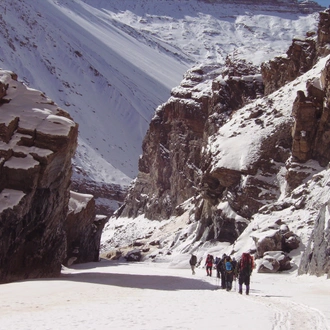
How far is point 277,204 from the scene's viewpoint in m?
34.4

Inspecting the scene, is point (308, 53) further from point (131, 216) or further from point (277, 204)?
point (131, 216)

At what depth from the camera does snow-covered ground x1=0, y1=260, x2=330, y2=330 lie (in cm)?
1064

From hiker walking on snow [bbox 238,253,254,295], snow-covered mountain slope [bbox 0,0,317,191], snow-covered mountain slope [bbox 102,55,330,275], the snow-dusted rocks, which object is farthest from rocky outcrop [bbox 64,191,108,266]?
snow-covered mountain slope [bbox 0,0,317,191]

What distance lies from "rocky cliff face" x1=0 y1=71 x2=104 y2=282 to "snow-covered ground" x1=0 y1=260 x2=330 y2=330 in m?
4.86

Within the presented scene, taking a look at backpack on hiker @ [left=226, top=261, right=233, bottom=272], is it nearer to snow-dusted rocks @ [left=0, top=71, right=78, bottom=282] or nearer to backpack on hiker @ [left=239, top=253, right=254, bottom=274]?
→ backpack on hiker @ [left=239, top=253, right=254, bottom=274]

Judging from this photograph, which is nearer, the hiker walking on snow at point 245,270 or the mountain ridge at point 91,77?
the hiker walking on snow at point 245,270

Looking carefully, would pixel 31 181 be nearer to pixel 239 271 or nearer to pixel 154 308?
pixel 239 271

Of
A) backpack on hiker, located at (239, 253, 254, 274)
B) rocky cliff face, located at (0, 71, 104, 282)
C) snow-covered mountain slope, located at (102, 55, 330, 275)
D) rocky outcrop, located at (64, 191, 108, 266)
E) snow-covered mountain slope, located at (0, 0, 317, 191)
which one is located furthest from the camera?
snow-covered mountain slope, located at (0, 0, 317, 191)

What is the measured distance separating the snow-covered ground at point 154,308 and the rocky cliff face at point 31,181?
486 cm

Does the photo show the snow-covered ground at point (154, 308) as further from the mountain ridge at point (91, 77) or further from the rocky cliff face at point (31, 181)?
the mountain ridge at point (91, 77)

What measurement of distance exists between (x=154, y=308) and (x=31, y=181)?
44.0 ft

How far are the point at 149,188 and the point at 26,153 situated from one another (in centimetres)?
5897

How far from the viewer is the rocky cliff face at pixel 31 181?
2428 centimetres

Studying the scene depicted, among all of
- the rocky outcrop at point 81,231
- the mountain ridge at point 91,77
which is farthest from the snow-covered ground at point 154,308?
the mountain ridge at point 91,77
